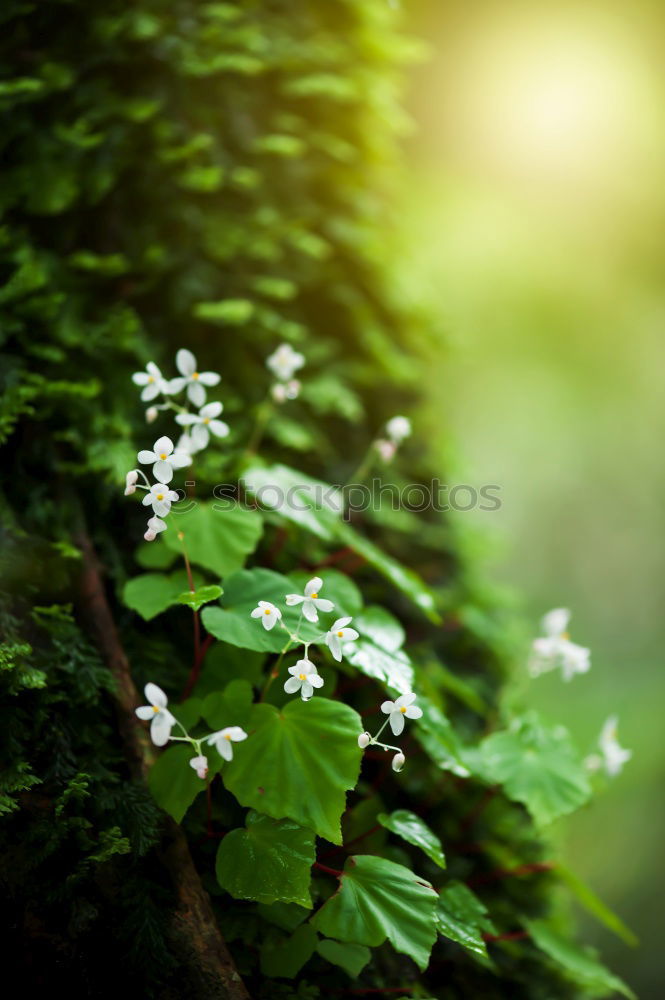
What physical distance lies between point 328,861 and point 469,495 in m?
1.46

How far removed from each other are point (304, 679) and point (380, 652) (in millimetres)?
231

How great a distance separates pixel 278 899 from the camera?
3.10ft

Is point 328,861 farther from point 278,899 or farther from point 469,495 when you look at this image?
point 469,495

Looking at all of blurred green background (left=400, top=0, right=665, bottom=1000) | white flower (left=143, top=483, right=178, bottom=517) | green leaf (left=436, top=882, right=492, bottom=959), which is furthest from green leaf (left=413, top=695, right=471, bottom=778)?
blurred green background (left=400, top=0, right=665, bottom=1000)

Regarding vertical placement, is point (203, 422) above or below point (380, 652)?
above

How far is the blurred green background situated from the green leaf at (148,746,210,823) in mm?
2698

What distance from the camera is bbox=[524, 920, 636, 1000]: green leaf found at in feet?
4.41

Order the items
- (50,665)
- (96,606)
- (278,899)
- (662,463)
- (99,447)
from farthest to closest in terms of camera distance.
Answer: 1. (662,463)
2. (99,447)
3. (96,606)
4. (50,665)
5. (278,899)

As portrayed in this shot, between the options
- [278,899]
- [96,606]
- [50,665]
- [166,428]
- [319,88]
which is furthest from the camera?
[319,88]

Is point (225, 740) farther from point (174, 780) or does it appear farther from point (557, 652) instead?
point (557, 652)

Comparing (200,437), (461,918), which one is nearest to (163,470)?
(200,437)

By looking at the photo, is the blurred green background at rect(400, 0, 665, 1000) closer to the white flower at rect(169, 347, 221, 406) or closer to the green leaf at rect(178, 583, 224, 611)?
the white flower at rect(169, 347, 221, 406)

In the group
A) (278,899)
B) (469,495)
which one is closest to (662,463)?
(469,495)

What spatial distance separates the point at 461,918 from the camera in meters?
1.12
